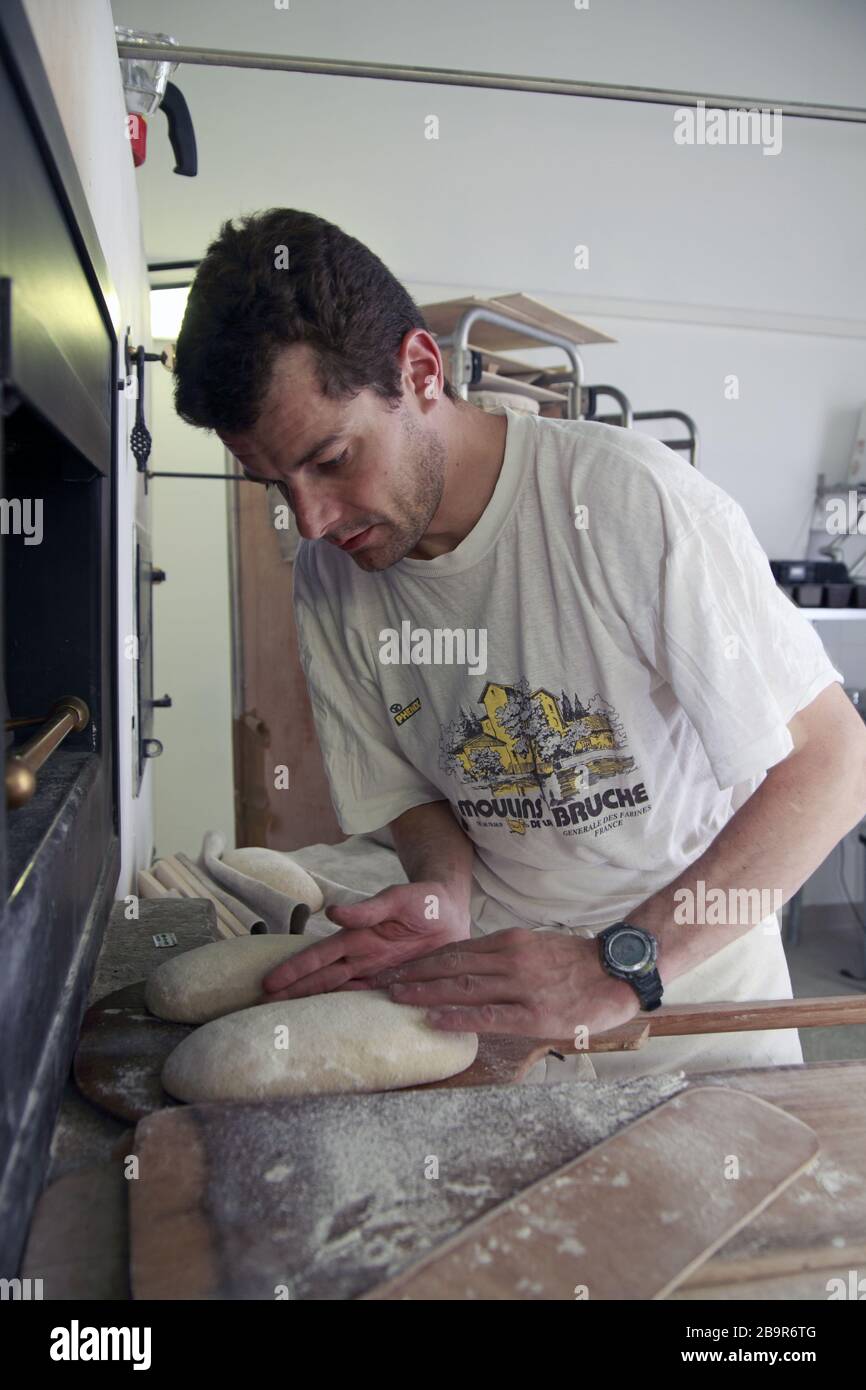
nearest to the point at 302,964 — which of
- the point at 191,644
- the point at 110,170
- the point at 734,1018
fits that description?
the point at 734,1018

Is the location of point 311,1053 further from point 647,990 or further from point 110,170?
point 110,170

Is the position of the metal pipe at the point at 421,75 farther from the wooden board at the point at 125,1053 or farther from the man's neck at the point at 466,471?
the wooden board at the point at 125,1053

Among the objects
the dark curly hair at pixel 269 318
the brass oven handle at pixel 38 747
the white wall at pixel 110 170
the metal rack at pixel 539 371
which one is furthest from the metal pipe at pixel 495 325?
the brass oven handle at pixel 38 747

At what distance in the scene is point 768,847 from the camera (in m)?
1.10

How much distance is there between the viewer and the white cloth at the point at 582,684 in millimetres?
1083

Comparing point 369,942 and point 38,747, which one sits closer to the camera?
point 38,747

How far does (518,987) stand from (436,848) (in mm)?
400

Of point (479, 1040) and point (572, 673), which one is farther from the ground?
point (572, 673)

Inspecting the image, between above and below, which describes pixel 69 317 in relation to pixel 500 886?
above

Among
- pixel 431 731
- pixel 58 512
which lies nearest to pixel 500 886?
pixel 431 731

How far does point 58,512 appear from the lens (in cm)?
120
